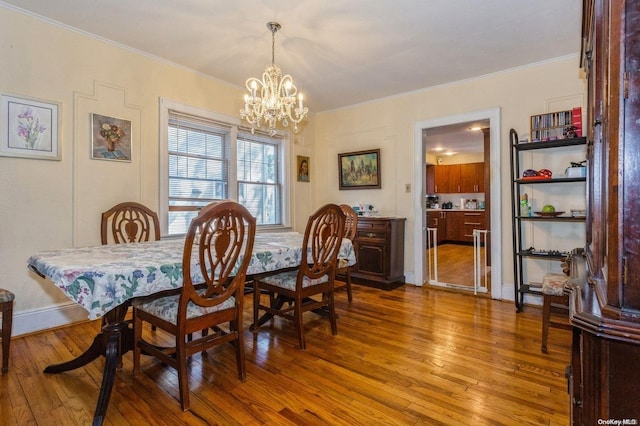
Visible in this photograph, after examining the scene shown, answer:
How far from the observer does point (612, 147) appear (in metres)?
0.75

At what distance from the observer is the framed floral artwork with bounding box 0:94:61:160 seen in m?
2.47

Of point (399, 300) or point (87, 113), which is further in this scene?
point (399, 300)

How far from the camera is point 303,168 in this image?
5.08 metres

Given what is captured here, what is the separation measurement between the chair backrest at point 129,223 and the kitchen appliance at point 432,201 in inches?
301

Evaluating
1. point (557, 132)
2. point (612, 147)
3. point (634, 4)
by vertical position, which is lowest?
point (612, 147)

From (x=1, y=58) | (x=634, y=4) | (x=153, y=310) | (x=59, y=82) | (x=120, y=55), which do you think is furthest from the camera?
(x=120, y=55)

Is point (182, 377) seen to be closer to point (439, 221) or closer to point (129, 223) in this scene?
point (129, 223)

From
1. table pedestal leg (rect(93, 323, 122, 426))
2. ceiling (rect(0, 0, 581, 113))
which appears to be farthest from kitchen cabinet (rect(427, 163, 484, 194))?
table pedestal leg (rect(93, 323, 122, 426))

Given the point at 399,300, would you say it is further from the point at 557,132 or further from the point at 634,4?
the point at 634,4

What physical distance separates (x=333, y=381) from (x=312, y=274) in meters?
0.76

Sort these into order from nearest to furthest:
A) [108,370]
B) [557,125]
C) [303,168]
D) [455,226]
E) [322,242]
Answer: [108,370] < [322,242] < [557,125] < [303,168] < [455,226]

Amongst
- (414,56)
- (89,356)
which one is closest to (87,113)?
(89,356)

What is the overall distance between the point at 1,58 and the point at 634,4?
3.66 meters

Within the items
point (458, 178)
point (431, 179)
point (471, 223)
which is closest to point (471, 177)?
point (458, 178)
